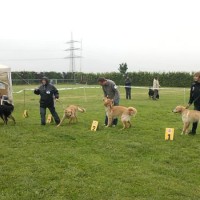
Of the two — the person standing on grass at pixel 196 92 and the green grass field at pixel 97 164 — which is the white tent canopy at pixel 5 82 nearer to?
the green grass field at pixel 97 164

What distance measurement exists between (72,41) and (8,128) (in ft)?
232

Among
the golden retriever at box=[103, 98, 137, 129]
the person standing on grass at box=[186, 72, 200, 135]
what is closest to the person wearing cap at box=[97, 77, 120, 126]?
the golden retriever at box=[103, 98, 137, 129]

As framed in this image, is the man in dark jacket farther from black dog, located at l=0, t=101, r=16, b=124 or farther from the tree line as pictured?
the tree line

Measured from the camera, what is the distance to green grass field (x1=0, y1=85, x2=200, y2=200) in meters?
5.83

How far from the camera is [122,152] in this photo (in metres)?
8.36

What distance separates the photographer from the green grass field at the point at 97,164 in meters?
5.83

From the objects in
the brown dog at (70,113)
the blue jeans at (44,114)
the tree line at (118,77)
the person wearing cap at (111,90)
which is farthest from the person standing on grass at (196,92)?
the tree line at (118,77)

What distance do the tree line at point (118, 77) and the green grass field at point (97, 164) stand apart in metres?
39.0

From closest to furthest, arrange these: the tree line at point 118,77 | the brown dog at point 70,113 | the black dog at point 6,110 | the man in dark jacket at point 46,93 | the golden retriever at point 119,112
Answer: the golden retriever at point 119,112, the man in dark jacket at point 46,93, the black dog at point 6,110, the brown dog at point 70,113, the tree line at point 118,77

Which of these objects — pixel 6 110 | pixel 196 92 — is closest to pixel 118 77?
pixel 6 110

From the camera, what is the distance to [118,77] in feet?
194

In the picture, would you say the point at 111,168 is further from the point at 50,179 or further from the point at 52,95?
the point at 52,95

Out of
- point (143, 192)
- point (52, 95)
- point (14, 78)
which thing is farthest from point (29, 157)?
point (14, 78)

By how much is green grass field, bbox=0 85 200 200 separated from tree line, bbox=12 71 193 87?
39.0m
